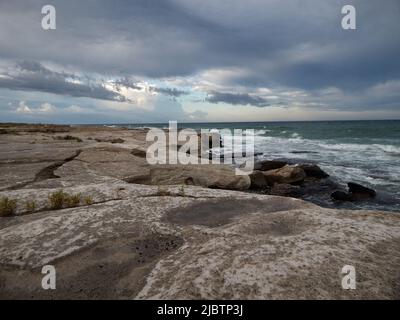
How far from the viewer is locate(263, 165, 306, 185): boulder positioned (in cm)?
1549

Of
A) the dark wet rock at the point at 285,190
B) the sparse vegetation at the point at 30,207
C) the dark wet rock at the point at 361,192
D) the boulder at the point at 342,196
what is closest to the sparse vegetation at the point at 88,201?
the sparse vegetation at the point at 30,207

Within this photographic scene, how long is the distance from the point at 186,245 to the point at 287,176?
13.4 metres

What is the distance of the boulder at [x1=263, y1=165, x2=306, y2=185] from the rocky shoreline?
10325 millimetres

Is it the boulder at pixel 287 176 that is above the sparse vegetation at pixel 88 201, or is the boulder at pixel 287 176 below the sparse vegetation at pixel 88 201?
below

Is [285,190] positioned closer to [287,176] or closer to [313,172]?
[287,176]

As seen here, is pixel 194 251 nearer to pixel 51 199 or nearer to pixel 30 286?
pixel 30 286

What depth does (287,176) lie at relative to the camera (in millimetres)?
15844

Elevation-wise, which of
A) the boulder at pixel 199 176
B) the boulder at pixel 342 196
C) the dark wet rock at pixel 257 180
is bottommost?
the boulder at pixel 342 196

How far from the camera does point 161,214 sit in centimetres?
432

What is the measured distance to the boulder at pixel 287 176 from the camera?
1549cm

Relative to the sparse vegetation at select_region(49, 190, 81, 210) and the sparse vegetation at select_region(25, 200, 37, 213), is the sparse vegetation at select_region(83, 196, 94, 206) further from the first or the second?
the sparse vegetation at select_region(25, 200, 37, 213)

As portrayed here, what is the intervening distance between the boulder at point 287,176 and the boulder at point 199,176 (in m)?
4.91

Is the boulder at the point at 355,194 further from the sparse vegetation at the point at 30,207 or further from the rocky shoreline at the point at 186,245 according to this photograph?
the sparse vegetation at the point at 30,207
